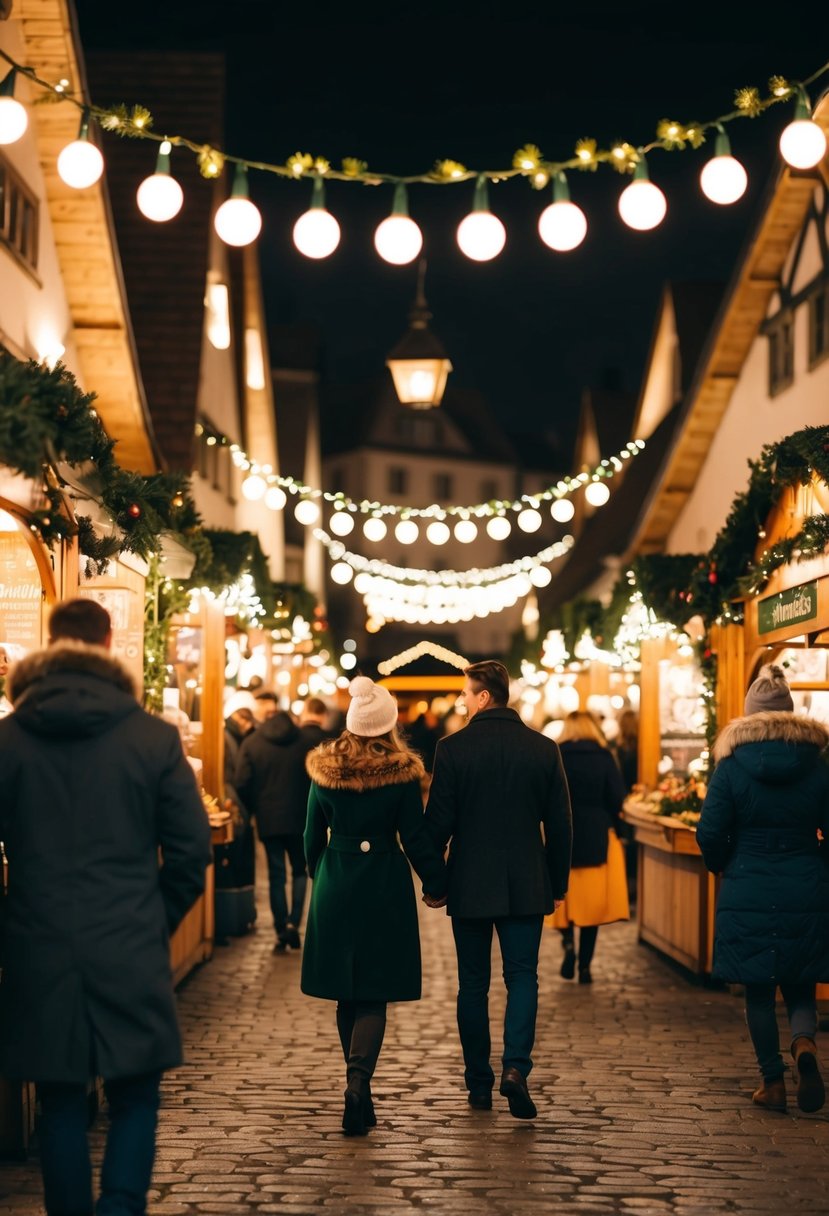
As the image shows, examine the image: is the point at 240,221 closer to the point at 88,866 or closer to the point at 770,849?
the point at 770,849

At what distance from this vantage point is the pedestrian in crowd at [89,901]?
5.26 metres

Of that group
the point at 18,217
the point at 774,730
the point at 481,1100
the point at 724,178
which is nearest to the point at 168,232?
the point at 18,217

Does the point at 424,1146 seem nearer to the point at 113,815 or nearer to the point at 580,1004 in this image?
the point at 113,815

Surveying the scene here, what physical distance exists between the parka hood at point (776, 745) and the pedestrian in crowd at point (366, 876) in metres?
1.51

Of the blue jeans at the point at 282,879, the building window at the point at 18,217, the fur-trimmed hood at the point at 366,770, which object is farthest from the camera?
the blue jeans at the point at 282,879

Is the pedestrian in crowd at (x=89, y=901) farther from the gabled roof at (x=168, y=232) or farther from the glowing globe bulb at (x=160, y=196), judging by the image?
the gabled roof at (x=168, y=232)

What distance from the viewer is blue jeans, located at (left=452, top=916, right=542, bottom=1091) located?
816cm

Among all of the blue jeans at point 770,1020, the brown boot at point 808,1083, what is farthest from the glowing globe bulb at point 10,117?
the brown boot at point 808,1083

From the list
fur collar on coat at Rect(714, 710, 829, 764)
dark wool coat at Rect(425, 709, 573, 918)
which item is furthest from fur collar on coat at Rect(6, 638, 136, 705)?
fur collar on coat at Rect(714, 710, 829, 764)

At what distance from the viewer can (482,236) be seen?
8.84 meters

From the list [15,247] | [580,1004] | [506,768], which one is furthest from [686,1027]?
[15,247]

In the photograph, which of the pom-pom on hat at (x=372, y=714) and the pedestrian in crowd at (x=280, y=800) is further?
the pedestrian in crowd at (x=280, y=800)

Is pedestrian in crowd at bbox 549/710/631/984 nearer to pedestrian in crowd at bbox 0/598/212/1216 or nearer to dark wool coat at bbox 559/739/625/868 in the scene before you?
dark wool coat at bbox 559/739/625/868

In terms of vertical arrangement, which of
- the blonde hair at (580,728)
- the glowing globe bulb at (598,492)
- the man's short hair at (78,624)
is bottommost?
the blonde hair at (580,728)
